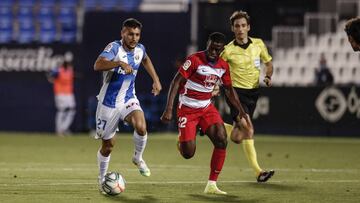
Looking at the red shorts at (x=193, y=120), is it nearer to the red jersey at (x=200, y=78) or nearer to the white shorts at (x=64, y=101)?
the red jersey at (x=200, y=78)

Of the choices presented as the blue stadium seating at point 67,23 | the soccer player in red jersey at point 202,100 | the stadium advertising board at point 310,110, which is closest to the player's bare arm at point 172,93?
the soccer player in red jersey at point 202,100

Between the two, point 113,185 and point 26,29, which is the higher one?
point 113,185

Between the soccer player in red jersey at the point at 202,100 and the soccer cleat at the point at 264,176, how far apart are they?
1.23 meters

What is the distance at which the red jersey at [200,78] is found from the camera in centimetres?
1152

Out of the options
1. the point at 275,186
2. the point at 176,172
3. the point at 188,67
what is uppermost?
the point at 188,67

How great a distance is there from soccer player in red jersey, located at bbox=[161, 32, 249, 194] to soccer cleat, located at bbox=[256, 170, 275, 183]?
1.23 meters

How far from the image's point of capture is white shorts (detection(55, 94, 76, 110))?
82.2 feet

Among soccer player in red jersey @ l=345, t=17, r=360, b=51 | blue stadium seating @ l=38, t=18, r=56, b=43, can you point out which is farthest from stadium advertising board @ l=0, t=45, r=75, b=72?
soccer player in red jersey @ l=345, t=17, r=360, b=51

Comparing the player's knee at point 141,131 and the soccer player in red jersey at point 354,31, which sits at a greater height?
the soccer player in red jersey at point 354,31

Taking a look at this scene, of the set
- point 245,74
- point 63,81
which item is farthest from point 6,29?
point 245,74

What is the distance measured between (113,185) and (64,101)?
569 inches

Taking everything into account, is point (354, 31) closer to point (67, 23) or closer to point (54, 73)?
point (54, 73)

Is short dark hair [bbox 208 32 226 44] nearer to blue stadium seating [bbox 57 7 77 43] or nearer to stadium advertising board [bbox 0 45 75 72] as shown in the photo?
stadium advertising board [bbox 0 45 75 72]

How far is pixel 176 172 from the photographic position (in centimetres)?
1444
